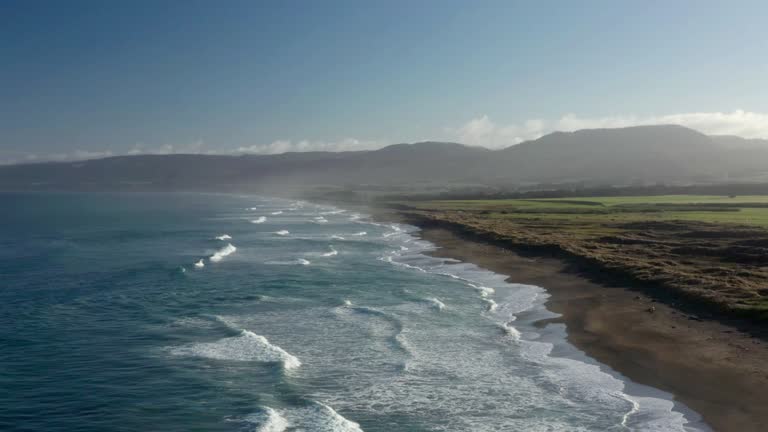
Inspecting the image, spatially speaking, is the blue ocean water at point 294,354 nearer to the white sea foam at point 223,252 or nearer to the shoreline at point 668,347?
Result: the shoreline at point 668,347

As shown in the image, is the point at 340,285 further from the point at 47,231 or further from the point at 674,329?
the point at 47,231

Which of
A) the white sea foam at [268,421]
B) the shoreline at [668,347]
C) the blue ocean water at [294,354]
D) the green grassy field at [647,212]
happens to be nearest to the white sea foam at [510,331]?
the blue ocean water at [294,354]

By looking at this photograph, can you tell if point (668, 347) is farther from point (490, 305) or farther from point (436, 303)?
point (436, 303)

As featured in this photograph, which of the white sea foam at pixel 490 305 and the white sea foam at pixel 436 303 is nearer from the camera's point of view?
the white sea foam at pixel 490 305

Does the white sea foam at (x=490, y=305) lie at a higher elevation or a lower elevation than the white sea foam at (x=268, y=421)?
higher

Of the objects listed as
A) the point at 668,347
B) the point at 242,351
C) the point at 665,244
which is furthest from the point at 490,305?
the point at 665,244

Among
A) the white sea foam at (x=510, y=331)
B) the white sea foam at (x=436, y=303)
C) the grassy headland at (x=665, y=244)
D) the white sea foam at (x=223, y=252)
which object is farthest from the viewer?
the white sea foam at (x=223, y=252)

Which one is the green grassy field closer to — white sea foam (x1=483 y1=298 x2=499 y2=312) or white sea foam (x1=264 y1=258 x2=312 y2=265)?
white sea foam (x1=483 y1=298 x2=499 y2=312)
